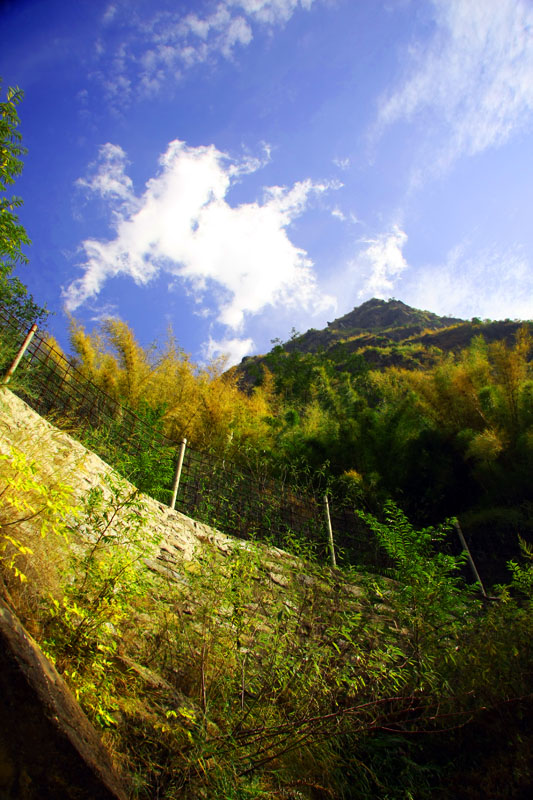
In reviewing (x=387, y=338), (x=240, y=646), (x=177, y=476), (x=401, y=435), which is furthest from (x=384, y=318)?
(x=240, y=646)

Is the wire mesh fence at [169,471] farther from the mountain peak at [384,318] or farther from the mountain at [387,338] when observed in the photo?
the mountain peak at [384,318]

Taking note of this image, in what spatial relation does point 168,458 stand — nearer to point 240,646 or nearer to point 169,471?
point 169,471

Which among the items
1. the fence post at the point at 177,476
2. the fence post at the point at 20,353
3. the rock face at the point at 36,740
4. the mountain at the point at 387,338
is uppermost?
the mountain at the point at 387,338

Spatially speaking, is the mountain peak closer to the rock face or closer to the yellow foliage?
the yellow foliage

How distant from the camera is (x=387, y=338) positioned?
3052 cm

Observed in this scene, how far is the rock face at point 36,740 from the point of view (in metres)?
0.92

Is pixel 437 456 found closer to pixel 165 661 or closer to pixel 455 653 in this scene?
pixel 455 653

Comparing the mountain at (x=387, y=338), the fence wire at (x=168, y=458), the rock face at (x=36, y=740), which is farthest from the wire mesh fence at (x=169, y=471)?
the mountain at (x=387, y=338)

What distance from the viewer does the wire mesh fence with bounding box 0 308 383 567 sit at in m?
3.74

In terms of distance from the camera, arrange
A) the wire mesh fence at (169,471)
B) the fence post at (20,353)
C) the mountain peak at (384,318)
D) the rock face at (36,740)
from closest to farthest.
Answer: the rock face at (36,740)
the fence post at (20,353)
the wire mesh fence at (169,471)
the mountain peak at (384,318)

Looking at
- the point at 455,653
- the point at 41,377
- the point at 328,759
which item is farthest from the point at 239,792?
the point at 41,377

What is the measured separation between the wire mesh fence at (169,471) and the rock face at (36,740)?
97.3 inches

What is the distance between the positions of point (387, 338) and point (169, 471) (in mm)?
29260

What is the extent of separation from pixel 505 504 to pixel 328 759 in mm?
5034
